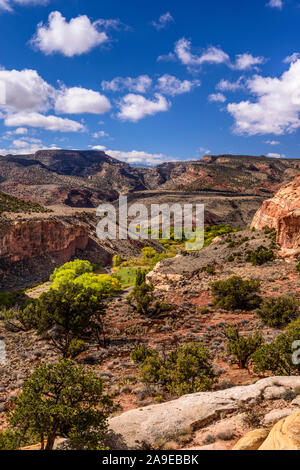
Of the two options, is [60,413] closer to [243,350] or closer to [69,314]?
[243,350]

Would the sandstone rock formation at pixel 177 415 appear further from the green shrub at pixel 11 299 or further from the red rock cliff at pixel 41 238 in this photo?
the red rock cliff at pixel 41 238

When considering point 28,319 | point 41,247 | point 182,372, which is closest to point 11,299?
point 28,319

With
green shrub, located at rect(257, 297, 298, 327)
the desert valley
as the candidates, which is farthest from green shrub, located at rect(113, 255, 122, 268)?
green shrub, located at rect(257, 297, 298, 327)

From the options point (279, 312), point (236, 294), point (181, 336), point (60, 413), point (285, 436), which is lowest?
point (181, 336)

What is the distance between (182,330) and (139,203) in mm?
104023

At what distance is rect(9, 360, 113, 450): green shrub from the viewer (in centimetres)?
638

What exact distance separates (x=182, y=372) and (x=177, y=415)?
3306 mm

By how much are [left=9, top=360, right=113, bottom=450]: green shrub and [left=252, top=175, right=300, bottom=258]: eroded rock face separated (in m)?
27.0

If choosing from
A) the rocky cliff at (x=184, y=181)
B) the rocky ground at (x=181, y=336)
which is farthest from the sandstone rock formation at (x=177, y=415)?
the rocky cliff at (x=184, y=181)

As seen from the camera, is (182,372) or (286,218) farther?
(286,218)

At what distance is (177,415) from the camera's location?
23.9 ft

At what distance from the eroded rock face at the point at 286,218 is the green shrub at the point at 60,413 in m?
27.0

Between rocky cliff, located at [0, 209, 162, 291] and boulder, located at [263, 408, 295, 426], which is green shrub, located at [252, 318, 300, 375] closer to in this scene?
boulder, located at [263, 408, 295, 426]
